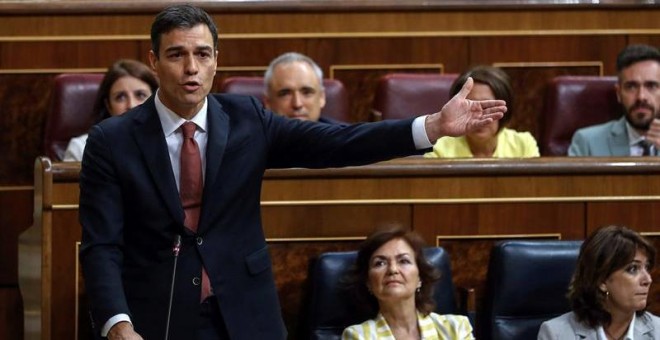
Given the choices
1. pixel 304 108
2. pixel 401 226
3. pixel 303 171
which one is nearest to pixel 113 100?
pixel 304 108

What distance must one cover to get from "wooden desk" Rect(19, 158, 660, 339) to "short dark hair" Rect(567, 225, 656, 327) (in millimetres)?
127

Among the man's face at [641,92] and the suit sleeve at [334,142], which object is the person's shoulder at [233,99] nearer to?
the suit sleeve at [334,142]

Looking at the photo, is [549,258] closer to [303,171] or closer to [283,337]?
[303,171]

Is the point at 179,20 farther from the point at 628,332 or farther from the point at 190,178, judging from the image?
the point at 628,332

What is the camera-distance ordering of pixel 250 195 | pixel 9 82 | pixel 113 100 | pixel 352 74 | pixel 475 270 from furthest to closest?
pixel 352 74 → pixel 9 82 → pixel 113 100 → pixel 475 270 → pixel 250 195

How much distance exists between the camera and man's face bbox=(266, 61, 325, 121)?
1.78m

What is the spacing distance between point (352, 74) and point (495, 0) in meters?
0.28

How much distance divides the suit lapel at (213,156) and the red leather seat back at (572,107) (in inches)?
39.3

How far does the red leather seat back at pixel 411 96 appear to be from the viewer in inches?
75.7

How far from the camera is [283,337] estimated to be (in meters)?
1.07

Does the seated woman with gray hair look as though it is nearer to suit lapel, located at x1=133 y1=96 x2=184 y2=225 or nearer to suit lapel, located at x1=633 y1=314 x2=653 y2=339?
suit lapel, located at x1=633 y1=314 x2=653 y2=339

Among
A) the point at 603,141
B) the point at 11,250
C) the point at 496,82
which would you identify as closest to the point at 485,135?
the point at 496,82

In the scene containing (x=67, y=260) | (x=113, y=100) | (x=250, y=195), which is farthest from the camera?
(x=113, y=100)

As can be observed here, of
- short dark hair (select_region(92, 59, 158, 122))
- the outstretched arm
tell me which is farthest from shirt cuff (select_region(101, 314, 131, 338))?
short dark hair (select_region(92, 59, 158, 122))
